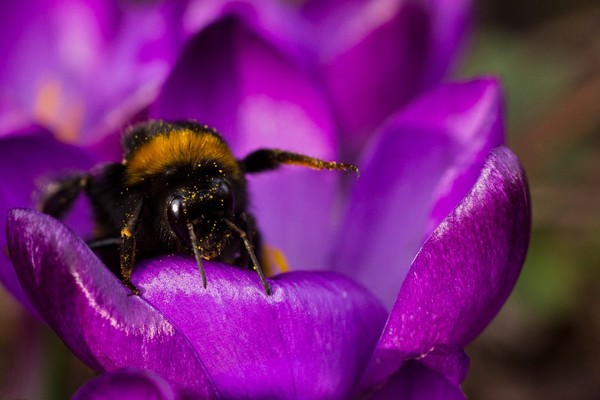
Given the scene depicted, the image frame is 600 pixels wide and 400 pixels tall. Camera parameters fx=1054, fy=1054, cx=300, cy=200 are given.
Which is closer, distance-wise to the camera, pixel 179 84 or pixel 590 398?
pixel 179 84

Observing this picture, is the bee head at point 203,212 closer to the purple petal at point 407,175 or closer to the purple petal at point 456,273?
the purple petal at point 456,273

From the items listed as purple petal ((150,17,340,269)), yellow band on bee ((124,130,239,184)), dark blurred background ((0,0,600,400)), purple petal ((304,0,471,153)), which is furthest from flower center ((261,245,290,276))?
dark blurred background ((0,0,600,400))

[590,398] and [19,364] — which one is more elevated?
[19,364]

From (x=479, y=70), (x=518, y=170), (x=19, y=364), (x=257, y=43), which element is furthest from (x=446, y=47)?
(x=479, y=70)

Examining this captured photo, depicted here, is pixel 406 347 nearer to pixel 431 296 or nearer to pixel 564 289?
pixel 431 296

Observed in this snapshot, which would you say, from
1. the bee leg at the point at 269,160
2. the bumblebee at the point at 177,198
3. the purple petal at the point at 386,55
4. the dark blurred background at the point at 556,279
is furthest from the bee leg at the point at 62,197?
the dark blurred background at the point at 556,279

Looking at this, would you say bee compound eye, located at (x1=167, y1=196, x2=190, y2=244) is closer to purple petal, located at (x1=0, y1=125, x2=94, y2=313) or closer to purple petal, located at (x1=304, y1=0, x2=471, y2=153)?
purple petal, located at (x1=0, y1=125, x2=94, y2=313)
